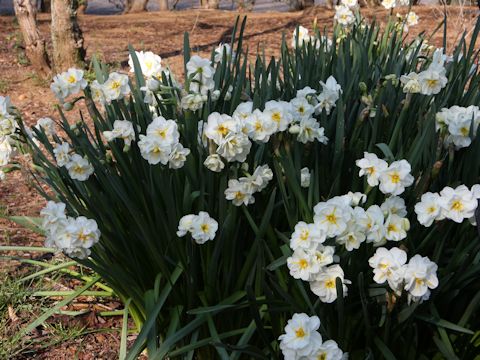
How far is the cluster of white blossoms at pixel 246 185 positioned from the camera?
173cm

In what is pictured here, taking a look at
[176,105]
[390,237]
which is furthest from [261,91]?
[390,237]

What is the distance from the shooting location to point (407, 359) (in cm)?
173

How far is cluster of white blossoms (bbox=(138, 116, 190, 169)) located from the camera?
1.65m

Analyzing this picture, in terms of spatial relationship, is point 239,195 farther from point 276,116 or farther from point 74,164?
point 74,164

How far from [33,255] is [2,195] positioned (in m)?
0.90

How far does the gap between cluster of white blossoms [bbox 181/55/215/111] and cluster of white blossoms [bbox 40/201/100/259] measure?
485mm

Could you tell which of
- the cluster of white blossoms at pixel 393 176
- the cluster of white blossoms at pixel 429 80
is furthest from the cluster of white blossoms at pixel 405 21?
the cluster of white blossoms at pixel 393 176

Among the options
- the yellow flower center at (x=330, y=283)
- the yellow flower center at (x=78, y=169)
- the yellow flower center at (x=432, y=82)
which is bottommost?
the yellow flower center at (x=330, y=283)

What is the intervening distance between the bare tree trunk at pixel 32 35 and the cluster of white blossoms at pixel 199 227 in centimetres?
468

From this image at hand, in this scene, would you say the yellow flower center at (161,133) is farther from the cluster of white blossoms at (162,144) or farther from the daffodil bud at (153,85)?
the daffodil bud at (153,85)

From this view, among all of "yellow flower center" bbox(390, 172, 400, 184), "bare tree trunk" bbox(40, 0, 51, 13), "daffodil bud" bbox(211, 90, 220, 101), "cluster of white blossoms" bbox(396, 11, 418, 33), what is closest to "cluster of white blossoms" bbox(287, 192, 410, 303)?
"yellow flower center" bbox(390, 172, 400, 184)

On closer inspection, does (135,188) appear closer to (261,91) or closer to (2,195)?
(261,91)

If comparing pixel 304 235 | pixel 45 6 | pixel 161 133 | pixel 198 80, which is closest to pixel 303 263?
pixel 304 235

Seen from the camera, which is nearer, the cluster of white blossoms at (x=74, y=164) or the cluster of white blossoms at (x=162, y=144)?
the cluster of white blossoms at (x=162, y=144)
